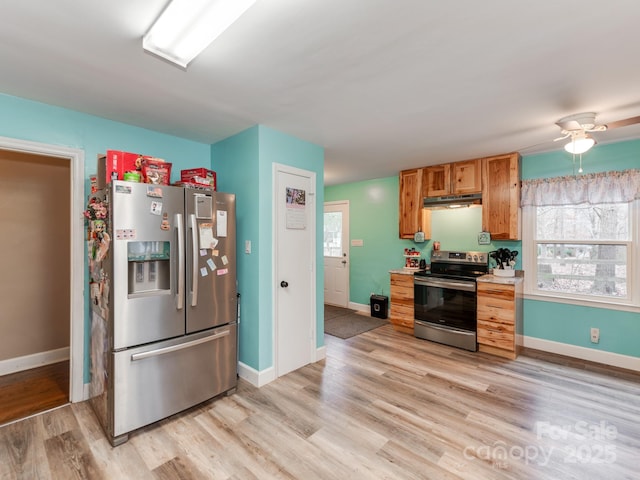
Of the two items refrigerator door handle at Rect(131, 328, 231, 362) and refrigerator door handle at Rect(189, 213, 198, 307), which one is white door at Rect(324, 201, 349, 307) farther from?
refrigerator door handle at Rect(189, 213, 198, 307)

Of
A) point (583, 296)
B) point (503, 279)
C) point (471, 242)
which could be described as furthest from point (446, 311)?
point (583, 296)

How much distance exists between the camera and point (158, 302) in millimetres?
2221

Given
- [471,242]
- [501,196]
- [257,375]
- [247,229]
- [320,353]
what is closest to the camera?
[257,375]

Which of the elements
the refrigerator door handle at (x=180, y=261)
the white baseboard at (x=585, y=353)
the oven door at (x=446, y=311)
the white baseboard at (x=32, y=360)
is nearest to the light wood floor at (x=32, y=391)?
the white baseboard at (x=32, y=360)

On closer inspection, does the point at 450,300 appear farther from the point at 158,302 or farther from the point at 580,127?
the point at 158,302

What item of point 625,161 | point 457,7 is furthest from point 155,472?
point 625,161

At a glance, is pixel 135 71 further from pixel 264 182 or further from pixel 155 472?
pixel 155 472

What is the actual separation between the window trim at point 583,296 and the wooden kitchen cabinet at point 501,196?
15 centimetres

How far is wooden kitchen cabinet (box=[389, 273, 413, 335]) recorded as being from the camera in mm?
4297

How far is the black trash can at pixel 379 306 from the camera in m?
5.12

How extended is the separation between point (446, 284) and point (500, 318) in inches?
27.4

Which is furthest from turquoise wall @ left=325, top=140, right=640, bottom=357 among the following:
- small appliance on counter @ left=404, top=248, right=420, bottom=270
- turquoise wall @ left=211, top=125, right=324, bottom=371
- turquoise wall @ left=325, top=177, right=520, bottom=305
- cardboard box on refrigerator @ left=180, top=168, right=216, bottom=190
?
cardboard box on refrigerator @ left=180, top=168, right=216, bottom=190

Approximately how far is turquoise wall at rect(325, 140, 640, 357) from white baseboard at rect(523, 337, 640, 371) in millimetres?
47

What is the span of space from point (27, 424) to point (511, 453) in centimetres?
345
